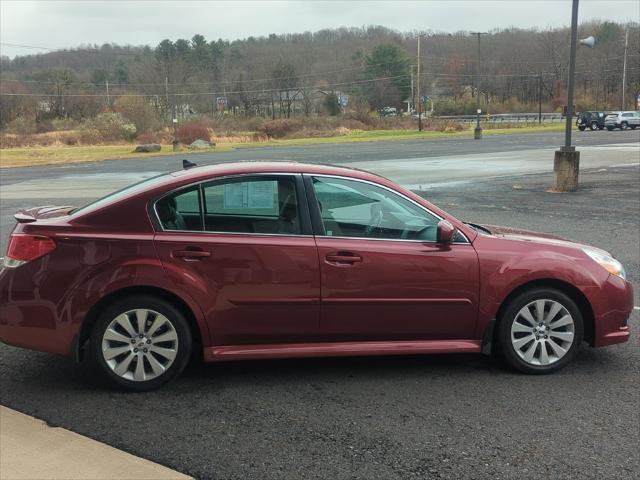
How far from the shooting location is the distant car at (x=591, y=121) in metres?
60.2

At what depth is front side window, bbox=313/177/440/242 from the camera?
174 inches

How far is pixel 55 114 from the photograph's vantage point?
97.8 meters

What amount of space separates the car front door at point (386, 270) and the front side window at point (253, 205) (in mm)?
181

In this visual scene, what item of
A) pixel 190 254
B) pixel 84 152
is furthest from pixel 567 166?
pixel 84 152

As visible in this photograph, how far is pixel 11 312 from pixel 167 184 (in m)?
1.32

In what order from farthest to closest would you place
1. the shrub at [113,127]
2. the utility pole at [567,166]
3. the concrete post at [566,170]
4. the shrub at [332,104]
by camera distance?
the shrub at [332,104]
the shrub at [113,127]
the concrete post at [566,170]
the utility pole at [567,166]

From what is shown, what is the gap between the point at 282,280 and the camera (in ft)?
13.8

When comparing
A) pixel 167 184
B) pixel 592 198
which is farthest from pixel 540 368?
pixel 592 198

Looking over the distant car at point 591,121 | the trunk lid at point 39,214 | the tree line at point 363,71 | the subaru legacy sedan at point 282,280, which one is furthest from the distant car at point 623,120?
the trunk lid at point 39,214

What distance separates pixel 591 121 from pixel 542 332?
63.0m

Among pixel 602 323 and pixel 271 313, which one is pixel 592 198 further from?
pixel 271 313

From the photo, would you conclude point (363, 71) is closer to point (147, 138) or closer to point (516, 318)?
point (147, 138)

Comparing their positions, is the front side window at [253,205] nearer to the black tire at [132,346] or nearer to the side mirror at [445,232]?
the black tire at [132,346]

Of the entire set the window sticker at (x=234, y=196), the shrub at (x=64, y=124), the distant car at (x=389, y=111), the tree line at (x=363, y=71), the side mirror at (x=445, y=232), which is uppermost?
the tree line at (x=363, y=71)
